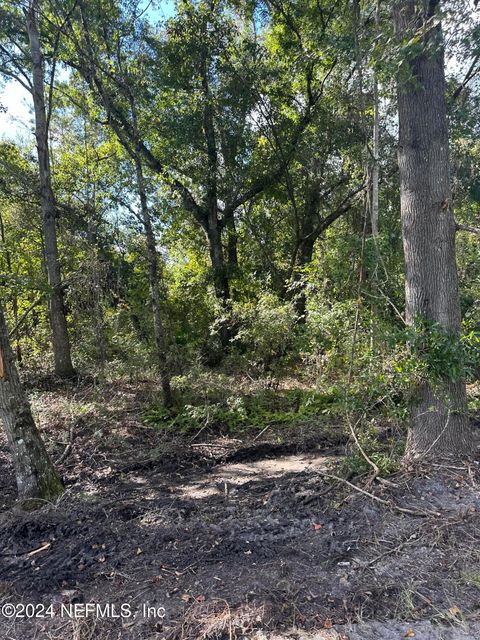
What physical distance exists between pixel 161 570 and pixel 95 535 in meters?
0.66

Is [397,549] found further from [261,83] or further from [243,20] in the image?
[243,20]

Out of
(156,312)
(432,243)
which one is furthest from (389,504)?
(156,312)

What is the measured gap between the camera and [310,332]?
6.02 metres

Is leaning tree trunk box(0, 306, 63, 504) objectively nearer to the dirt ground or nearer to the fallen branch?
the dirt ground

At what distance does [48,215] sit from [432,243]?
23.3 ft

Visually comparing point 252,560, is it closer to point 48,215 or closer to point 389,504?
point 389,504

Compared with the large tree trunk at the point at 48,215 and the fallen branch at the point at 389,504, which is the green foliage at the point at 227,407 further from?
the large tree trunk at the point at 48,215

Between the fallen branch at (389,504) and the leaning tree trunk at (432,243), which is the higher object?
the leaning tree trunk at (432,243)

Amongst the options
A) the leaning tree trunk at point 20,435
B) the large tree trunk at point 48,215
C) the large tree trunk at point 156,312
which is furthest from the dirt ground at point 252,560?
the large tree trunk at point 48,215

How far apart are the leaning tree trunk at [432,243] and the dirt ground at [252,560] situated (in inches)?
14.0

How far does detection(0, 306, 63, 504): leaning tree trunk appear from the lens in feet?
11.4

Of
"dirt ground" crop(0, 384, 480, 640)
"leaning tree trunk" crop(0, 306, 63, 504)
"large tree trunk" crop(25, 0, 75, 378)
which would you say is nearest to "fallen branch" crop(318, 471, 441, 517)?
"dirt ground" crop(0, 384, 480, 640)

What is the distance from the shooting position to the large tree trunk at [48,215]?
7453mm

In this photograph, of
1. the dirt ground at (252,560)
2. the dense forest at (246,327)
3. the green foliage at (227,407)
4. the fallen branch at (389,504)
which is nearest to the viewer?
the dirt ground at (252,560)
